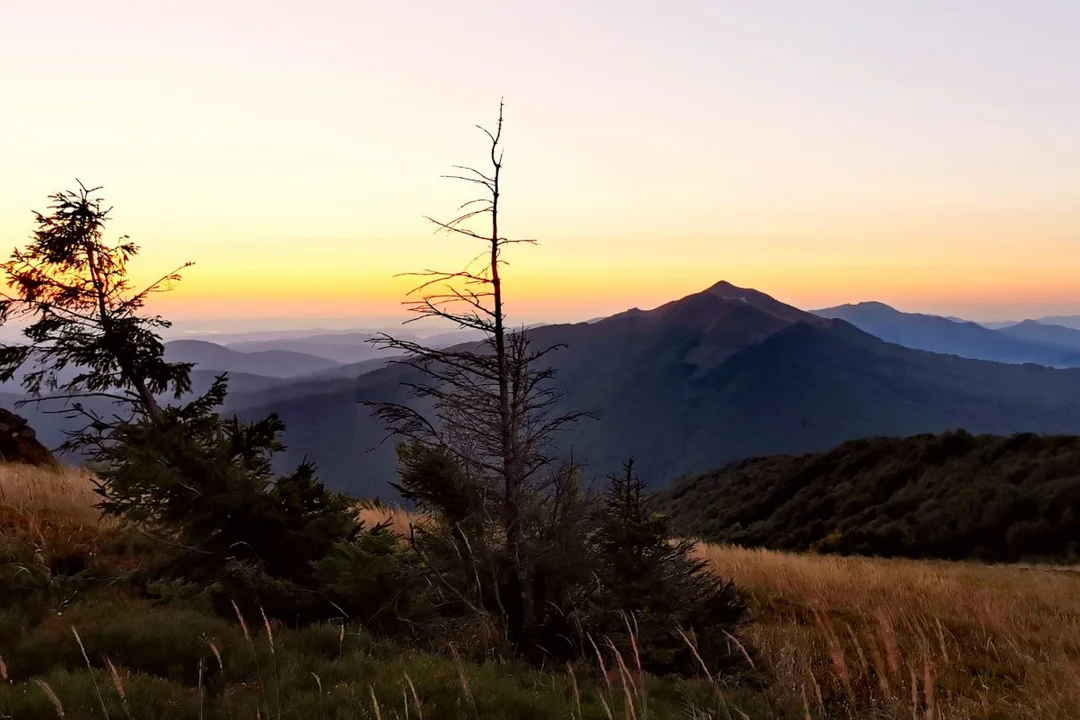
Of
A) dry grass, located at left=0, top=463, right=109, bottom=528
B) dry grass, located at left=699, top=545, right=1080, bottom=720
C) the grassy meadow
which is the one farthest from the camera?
dry grass, located at left=0, top=463, right=109, bottom=528

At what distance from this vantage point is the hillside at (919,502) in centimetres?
2558

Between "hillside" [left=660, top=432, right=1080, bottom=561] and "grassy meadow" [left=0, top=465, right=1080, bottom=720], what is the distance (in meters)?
9.70

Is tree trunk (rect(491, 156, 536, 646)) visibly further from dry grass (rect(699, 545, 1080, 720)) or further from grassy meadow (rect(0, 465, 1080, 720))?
dry grass (rect(699, 545, 1080, 720))

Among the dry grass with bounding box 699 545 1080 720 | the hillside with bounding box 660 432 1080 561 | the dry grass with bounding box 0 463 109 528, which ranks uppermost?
the dry grass with bounding box 0 463 109 528

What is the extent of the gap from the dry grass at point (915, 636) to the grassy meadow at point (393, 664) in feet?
0.14

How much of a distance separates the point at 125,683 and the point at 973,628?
11366mm

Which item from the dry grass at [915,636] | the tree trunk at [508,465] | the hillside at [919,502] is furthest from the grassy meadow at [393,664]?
the hillside at [919,502]

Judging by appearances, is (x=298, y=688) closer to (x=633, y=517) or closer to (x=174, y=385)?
(x=633, y=517)

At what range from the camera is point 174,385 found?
1347 centimetres

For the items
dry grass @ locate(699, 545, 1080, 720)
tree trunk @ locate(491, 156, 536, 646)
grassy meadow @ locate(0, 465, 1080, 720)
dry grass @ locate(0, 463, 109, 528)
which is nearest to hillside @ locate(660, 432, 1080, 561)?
dry grass @ locate(699, 545, 1080, 720)

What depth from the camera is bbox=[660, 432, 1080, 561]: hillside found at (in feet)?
83.9

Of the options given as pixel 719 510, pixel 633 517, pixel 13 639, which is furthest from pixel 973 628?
pixel 719 510

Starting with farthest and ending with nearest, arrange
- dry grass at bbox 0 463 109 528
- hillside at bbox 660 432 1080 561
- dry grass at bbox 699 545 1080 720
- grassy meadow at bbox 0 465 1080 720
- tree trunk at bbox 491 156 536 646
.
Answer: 1. hillside at bbox 660 432 1080 561
2. dry grass at bbox 0 463 109 528
3. tree trunk at bbox 491 156 536 646
4. dry grass at bbox 699 545 1080 720
5. grassy meadow at bbox 0 465 1080 720

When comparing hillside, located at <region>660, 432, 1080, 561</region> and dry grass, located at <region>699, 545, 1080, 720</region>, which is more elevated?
dry grass, located at <region>699, 545, 1080, 720</region>
